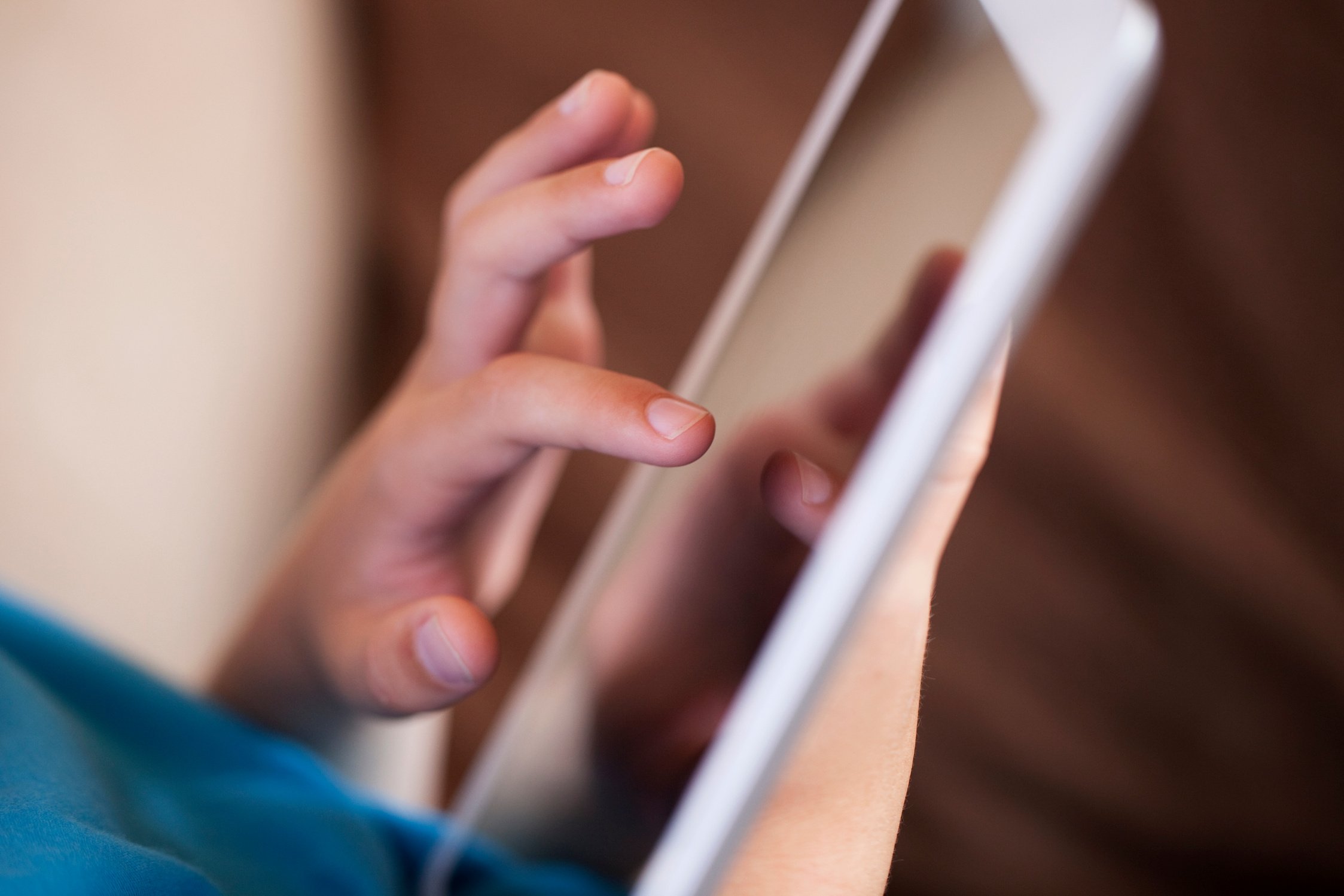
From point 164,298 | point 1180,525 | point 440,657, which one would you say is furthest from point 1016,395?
point 164,298

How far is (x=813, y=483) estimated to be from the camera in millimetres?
184

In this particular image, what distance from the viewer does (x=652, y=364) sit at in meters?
0.59

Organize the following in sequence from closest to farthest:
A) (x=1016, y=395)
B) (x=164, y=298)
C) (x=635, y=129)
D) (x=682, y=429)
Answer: (x=682, y=429)
(x=635, y=129)
(x=1016, y=395)
(x=164, y=298)

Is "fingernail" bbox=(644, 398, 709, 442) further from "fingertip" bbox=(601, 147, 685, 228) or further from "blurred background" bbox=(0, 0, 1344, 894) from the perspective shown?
"blurred background" bbox=(0, 0, 1344, 894)

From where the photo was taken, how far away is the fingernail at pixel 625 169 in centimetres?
20

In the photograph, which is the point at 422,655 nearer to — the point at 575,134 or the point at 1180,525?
the point at 575,134

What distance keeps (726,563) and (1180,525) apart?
0.33 m

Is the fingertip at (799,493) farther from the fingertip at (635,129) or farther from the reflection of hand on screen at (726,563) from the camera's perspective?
the fingertip at (635,129)

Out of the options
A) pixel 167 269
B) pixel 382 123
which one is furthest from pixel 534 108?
pixel 167 269

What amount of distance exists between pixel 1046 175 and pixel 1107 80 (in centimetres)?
1

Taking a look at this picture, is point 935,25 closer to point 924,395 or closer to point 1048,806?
point 924,395

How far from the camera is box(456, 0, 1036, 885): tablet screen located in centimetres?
19

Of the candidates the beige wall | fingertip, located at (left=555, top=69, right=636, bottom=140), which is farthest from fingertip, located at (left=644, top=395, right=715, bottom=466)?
the beige wall

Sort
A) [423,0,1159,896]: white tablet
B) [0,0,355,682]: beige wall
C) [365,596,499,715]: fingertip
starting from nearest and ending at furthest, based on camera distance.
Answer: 1. [423,0,1159,896]: white tablet
2. [365,596,499,715]: fingertip
3. [0,0,355,682]: beige wall
